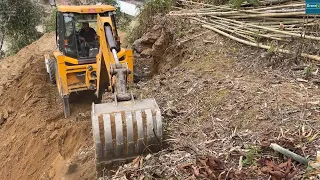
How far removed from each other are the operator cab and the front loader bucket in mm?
3292

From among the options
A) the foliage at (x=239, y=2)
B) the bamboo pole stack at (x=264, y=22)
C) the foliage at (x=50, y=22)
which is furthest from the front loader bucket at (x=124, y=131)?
the foliage at (x=50, y=22)

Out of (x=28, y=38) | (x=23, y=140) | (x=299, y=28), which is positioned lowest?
(x=23, y=140)

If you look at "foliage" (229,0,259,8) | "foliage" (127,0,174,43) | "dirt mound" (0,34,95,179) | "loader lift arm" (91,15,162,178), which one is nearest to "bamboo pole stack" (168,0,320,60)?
"foliage" (229,0,259,8)

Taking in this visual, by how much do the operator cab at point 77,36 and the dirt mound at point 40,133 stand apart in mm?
1260

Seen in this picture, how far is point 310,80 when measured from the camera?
455cm

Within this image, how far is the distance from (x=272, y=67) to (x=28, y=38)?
14.2 meters

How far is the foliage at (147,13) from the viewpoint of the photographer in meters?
9.19

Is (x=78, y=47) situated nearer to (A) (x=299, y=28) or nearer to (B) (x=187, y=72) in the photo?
(B) (x=187, y=72)

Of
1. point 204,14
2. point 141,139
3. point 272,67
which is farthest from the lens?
point 204,14

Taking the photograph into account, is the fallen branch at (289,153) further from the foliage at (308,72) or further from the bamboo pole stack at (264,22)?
the bamboo pole stack at (264,22)

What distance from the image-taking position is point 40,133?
683 centimetres

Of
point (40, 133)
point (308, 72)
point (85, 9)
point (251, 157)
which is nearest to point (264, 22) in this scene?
point (308, 72)

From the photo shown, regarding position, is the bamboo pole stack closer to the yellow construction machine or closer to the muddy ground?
the muddy ground

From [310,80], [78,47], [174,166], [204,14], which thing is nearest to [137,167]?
[174,166]
